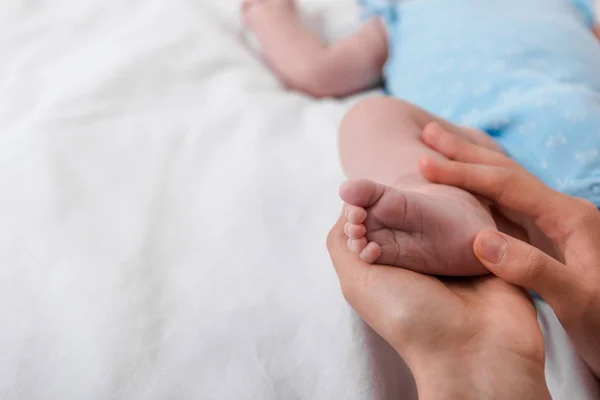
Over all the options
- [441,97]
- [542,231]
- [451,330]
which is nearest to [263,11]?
[441,97]

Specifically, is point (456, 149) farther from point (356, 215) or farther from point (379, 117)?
point (356, 215)

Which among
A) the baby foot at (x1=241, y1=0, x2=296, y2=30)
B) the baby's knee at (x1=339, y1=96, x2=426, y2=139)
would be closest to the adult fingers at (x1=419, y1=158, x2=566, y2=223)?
the baby's knee at (x1=339, y1=96, x2=426, y2=139)

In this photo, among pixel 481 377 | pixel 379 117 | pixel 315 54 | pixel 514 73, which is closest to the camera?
pixel 481 377

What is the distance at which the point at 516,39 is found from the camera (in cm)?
85

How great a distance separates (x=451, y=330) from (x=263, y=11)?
0.80 meters

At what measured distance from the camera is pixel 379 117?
Result: 2.14 ft

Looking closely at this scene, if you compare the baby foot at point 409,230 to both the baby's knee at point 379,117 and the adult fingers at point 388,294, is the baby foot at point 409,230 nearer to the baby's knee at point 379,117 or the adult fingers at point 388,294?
the adult fingers at point 388,294

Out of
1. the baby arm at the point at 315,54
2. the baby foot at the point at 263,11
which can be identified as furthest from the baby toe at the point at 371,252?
the baby foot at the point at 263,11

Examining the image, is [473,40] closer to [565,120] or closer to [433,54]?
[433,54]

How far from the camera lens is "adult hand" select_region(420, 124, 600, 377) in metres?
0.46

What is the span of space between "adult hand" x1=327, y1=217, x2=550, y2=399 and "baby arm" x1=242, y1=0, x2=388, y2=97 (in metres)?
0.52

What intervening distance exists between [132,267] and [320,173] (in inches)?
10.2

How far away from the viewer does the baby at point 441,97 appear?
1.57 ft

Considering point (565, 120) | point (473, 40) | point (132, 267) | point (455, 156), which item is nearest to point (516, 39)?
point (473, 40)
